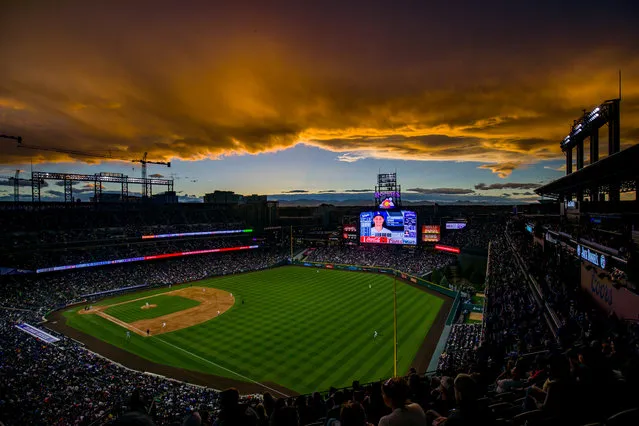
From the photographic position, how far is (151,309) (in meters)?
38.6

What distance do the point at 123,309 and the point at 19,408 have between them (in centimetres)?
2404

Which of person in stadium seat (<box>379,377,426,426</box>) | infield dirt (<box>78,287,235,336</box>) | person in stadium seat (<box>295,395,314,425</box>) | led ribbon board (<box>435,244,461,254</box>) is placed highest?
person in stadium seat (<box>379,377,426,426</box>)

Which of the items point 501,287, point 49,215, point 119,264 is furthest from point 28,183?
point 501,287

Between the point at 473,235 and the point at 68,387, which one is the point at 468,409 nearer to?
the point at 68,387

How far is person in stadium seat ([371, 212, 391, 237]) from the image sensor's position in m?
64.7

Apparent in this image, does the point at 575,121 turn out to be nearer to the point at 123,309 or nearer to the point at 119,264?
the point at 123,309

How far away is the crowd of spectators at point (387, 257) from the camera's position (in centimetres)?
5588

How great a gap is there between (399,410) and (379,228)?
62.6 metres

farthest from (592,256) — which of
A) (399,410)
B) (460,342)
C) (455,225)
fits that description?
(455,225)

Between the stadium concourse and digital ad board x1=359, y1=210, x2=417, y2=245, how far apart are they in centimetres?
1705

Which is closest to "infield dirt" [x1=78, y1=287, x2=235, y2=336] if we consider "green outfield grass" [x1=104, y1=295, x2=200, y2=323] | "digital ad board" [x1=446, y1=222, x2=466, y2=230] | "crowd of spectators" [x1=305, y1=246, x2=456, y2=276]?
"green outfield grass" [x1=104, y1=295, x2=200, y2=323]

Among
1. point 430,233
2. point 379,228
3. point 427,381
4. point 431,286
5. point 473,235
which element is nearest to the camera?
point 427,381

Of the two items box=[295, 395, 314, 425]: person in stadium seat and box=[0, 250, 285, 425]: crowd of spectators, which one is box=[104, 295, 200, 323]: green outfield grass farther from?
box=[295, 395, 314, 425]: person in stadium seat

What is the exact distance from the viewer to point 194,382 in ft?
73.5
